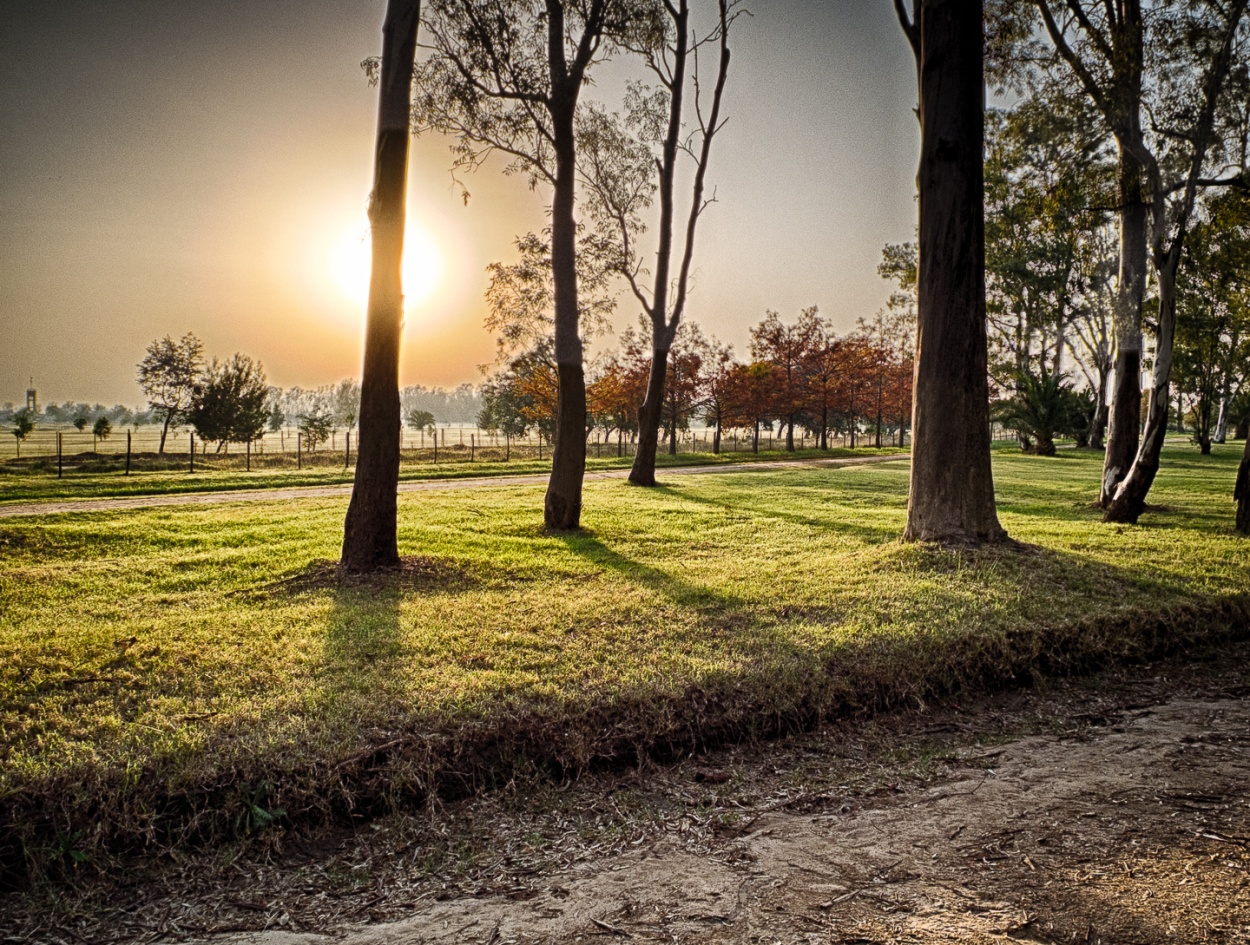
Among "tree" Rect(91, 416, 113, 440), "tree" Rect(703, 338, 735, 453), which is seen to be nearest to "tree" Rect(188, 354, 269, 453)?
"tree" Rect(91, 416, 113, 440)

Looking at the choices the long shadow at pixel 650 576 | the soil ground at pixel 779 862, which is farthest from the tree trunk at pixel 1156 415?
the long shadow at pixel 650 576

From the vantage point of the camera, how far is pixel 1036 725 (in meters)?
4.40

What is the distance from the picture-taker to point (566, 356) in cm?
1030

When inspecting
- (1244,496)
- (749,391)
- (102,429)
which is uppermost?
(749,391)

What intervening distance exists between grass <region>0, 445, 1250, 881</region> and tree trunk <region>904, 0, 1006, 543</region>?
2.58 ft

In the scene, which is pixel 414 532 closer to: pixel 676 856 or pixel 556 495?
pixel 556 495

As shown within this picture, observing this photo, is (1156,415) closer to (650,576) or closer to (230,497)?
(650,576)

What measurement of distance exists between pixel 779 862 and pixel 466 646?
2.58 m

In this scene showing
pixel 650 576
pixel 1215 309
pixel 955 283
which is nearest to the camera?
pixel 650 576

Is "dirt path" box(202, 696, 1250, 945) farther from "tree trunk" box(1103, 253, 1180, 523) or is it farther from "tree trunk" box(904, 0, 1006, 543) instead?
"tree trunk" box(1103, 253, 1180, 523)

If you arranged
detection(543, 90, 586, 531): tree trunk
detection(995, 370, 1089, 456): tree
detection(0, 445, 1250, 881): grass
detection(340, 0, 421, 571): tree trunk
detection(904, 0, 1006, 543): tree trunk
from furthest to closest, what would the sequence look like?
detection(995, 370, 1089, 456): tree < detection(543, 90, 586, 531): tree trunk < detection(904, 0, 1006, 543): tree trunk < detection(340, 0, 421, 571): tree trunk < detection(0, 445, 1250, 881): grass

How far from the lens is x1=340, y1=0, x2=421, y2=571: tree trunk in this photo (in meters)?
7.22

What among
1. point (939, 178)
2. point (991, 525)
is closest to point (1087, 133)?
point (939, 178)

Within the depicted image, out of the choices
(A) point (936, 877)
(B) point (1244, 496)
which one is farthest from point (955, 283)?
(A) point (936, 877)
